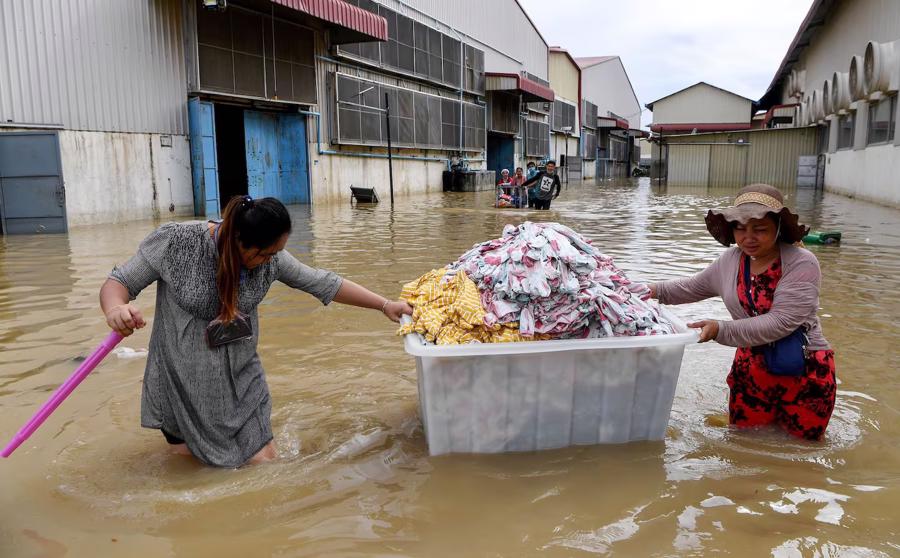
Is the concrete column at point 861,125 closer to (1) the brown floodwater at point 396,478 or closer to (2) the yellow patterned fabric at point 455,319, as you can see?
(1) the brown floodwater at point 396,478

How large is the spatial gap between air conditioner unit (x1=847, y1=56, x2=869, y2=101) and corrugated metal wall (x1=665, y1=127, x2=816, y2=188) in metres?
11.2

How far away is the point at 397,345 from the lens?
4703mm

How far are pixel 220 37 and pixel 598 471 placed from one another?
13.5m

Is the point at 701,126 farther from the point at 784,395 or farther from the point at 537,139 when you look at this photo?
the point at 784,395

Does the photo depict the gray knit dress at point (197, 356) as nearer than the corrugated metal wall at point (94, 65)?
Yes

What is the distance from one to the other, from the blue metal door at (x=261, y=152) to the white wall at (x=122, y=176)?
2.73m

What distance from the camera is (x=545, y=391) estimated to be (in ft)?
9.05

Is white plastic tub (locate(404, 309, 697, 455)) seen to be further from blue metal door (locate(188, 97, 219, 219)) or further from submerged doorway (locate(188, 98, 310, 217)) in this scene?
submerged doorway (locate(188, 98, 310, 217))

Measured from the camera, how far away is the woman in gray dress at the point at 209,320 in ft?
8.15

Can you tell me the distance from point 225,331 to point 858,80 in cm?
1889

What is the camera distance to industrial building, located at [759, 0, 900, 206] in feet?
51.1

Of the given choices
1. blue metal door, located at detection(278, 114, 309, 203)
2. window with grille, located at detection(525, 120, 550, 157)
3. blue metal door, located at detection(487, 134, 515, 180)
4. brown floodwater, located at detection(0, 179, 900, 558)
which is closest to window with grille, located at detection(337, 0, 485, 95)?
blue metal door, located at detection(278, 114, 309, 203)

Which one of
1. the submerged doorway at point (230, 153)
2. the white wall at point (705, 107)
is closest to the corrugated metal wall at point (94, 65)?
the submerged doorway at point (230, 153)

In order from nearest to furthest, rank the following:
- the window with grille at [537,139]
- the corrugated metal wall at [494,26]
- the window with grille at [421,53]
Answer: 1. the window with grille at [421,53]
2. the corrugated metal wall at [494,26]
3. the window with grille at [537,139]
